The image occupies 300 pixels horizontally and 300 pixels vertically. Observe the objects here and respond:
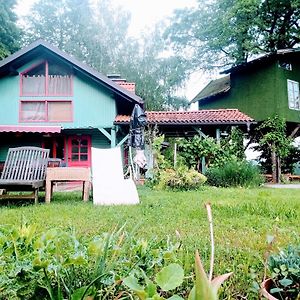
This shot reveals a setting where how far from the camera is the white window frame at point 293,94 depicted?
55.9 ft

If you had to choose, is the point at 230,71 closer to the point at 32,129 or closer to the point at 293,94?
the point at 293,94

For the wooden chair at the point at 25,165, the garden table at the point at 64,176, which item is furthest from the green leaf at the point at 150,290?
the wooden chair at the point at 25,165

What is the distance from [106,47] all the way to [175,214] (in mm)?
25208

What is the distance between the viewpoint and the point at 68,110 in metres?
13.9

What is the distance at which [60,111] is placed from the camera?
1391 centimetres

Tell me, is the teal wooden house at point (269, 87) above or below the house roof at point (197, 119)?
above

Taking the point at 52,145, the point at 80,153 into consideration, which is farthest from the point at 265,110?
the point at 52,145

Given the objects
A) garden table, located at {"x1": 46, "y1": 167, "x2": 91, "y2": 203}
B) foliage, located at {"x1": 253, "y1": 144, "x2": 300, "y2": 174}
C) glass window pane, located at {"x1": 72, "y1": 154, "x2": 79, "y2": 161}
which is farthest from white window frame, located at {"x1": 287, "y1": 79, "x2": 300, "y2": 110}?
garden table, located at {"x1": 46, "y1": 167, "x2": 91, "y2": 203}

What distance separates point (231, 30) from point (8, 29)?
44.7 ft

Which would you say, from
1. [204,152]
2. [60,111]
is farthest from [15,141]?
[204,152]

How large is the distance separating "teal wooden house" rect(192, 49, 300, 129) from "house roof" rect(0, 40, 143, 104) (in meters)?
6.91

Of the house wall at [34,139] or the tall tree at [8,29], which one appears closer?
the house wall at [34,139]

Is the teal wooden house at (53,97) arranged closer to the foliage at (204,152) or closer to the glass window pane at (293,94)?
the foliage at (204,152)

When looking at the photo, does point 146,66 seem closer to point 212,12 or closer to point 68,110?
point 212,12
